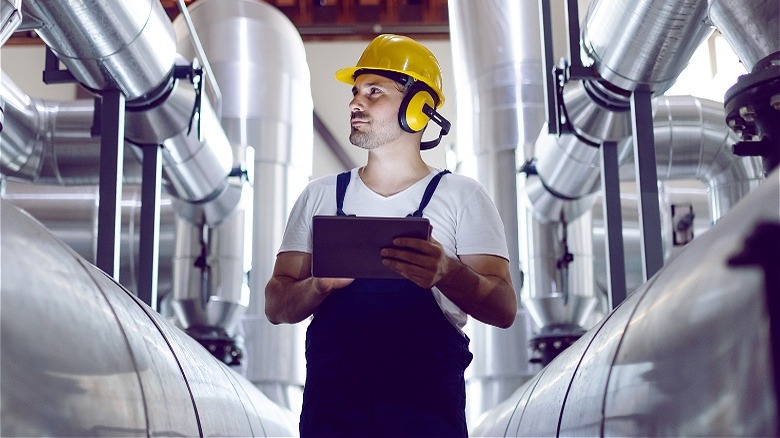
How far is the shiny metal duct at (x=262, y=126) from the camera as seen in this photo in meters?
5.73

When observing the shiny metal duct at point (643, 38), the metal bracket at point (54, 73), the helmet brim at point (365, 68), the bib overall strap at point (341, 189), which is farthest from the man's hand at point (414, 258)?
the metal bracket at point (54, 73)

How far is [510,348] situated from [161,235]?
2.23 meters

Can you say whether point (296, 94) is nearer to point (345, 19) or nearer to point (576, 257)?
point (576, 257)

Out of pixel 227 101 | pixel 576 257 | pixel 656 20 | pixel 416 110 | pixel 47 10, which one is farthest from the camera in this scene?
pixel 227 101

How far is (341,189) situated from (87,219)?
429 centimetres

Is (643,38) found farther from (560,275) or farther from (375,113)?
(560,275)

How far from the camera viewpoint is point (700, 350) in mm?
1102

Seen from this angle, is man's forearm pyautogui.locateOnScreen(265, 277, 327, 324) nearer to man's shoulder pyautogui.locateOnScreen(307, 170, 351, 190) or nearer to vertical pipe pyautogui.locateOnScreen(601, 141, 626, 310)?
man's shoulder pyautogui.locateOnScreen(307, 170, 351, 190)

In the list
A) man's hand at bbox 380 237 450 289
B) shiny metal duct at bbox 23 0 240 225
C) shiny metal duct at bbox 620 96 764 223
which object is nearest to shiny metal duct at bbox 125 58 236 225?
shiny metal duct at bbox 23 0 240 225

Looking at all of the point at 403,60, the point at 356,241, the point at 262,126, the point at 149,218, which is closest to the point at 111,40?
the point at 149,218

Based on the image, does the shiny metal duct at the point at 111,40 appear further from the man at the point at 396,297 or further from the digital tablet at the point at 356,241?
the digital tablet at the point at 356,241

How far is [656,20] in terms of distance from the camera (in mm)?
3271

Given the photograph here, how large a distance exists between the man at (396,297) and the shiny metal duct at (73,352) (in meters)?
0.27

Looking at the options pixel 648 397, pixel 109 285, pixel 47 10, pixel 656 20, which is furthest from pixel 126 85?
pixel 648 397
